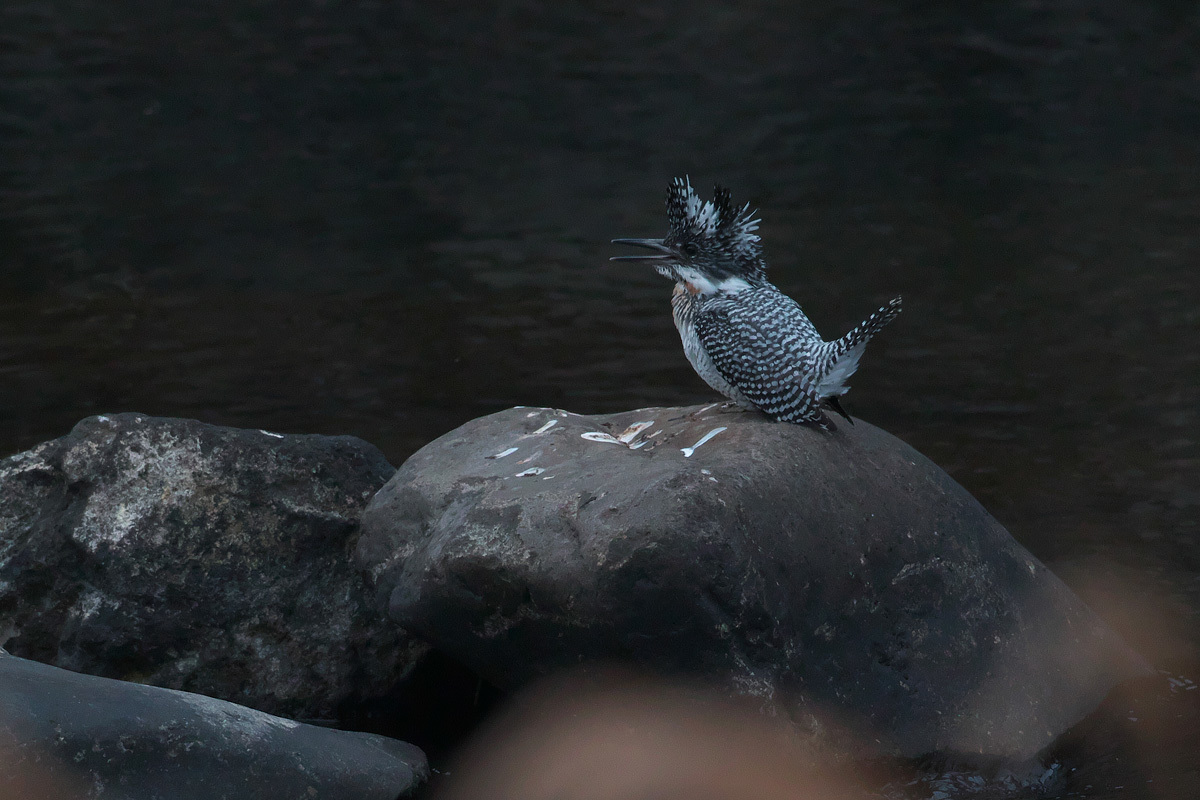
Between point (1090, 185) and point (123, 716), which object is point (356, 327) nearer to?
point (123, 716)

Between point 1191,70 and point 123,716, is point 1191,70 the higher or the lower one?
the higher one

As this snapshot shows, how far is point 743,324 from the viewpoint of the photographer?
16.0 feet

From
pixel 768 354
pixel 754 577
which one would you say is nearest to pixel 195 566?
pixel 754 577

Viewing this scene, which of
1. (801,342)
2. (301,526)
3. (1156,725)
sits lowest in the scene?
(1156,725)

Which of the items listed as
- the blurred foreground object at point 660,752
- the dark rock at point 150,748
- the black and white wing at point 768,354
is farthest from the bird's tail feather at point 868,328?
the dark rock at point 150,748

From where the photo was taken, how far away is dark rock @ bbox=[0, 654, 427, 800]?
11.6ft

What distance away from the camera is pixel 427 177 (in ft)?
43.9

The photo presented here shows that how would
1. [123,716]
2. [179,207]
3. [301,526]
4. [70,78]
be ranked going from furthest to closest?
[70,78], [179,207], [301,526], [123,716]

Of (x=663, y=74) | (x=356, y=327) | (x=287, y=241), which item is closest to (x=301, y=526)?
(x=356, y=327)

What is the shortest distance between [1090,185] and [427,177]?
20.9 ft

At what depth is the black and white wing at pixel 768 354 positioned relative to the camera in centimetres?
472

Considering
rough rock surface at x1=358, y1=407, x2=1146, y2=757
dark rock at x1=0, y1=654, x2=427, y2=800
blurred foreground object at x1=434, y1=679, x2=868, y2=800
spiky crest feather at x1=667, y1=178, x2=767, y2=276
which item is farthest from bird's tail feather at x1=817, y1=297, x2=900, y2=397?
dark rock at x1=0, y1=654, x2=427, y2=800

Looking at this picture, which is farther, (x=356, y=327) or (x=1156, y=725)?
(x=356, y=327)

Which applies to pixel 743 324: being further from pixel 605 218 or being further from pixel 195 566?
pixel 605 218
